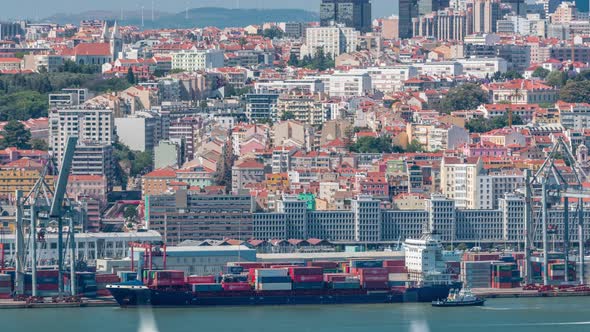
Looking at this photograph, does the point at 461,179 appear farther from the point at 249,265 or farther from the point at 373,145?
the point at 249,265

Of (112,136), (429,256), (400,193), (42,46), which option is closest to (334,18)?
(42,46)

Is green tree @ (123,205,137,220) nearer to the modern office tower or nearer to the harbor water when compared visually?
the harbor water

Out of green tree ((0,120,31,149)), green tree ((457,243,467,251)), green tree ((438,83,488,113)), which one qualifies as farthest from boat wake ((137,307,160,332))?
green tree ((438,83,488,113))

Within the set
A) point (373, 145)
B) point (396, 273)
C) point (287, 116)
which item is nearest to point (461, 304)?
point (396, 273)

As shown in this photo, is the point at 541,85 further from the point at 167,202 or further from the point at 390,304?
the point at 390,304

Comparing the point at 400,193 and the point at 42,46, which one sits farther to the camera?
the point at 42,46

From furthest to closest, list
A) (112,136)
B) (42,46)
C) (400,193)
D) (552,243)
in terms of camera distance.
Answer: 1. (42,46)
2. (112,136)
3. (400,193)
4. (552,243)
